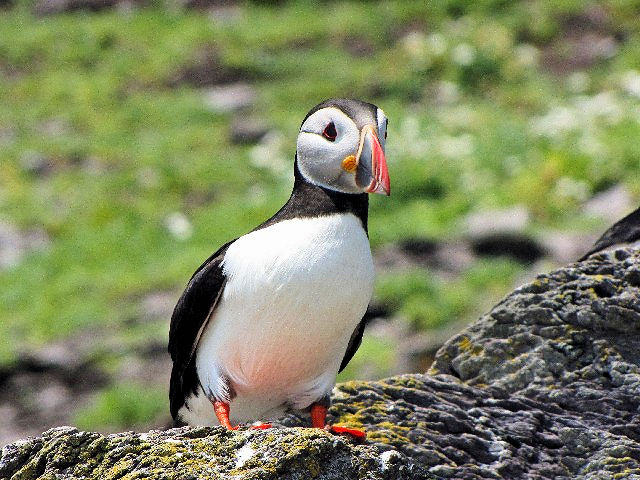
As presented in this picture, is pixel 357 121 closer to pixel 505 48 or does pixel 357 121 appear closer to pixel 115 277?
pixel 115 277

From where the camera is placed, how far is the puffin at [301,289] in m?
5.22

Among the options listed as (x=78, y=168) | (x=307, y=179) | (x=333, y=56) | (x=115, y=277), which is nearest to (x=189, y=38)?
(x=333, y=56)

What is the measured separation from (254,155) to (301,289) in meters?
10.5

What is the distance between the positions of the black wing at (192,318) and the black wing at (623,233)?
68.8 inches

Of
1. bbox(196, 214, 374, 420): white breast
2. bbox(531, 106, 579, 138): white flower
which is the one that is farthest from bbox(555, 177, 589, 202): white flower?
bbox(196, 214, 374, 420): white breast

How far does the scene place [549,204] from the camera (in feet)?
43.8

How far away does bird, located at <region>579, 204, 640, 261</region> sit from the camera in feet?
19.8

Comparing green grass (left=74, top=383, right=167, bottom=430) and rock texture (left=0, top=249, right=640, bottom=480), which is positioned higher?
rock texture (left=0, top=249, right=640, bottom=480)

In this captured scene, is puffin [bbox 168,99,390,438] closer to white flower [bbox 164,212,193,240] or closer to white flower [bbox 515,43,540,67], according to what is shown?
white flower [bbox 164,212,193,240]

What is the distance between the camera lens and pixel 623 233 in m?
6.11

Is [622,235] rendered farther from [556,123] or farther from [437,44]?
[437,44]

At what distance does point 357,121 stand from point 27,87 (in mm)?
13708

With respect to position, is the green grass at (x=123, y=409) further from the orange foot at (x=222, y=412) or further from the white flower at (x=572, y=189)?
the orange foot at (x=222, y=412)

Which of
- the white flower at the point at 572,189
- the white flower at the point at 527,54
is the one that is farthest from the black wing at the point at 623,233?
the white flower at the point at 527,54
